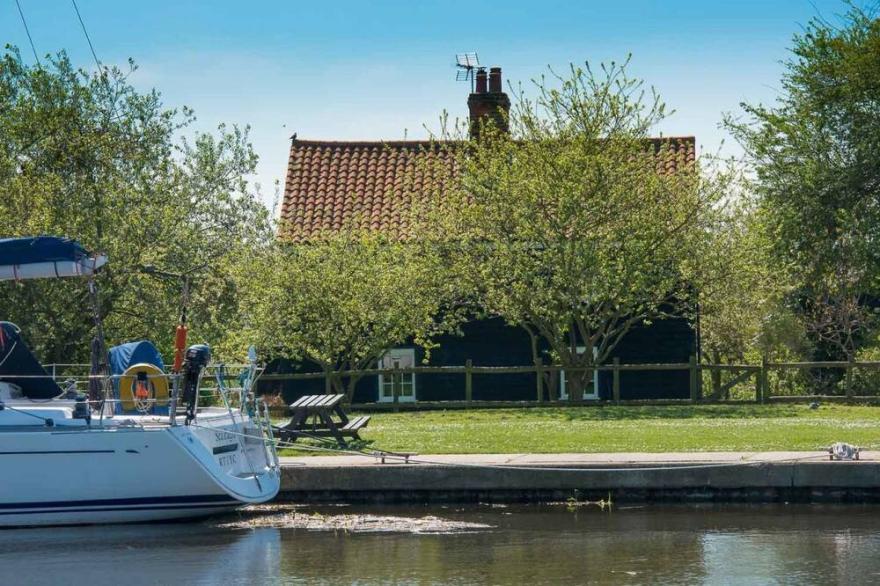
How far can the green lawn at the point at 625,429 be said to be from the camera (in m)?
20.0

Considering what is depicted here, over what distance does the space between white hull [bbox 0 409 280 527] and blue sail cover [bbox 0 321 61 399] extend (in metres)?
1.54

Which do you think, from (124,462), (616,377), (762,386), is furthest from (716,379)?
(124,462)

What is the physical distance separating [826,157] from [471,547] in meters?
19.1

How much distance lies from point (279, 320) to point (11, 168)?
776 centimetres

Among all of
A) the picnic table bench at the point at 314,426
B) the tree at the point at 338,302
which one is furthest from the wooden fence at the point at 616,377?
the picnic table bench at the point at 314,426

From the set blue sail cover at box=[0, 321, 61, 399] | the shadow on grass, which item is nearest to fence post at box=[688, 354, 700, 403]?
the shadow on grass

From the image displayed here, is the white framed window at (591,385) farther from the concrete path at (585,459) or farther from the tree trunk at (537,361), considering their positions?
the concrete path at (585,459)

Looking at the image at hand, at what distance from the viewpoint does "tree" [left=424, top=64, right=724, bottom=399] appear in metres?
30.2

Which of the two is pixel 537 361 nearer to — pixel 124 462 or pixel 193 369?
pixel 193 369

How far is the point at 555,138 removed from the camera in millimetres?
31062

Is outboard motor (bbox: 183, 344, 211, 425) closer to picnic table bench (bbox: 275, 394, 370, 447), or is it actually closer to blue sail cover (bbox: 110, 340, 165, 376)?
blue sail cover (bbox: 110, 340, 165, 376)

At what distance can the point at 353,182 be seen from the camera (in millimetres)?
38125

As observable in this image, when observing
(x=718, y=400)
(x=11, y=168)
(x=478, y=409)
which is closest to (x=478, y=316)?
(x=478, y=409)

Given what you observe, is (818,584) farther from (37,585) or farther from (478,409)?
(478,409)
